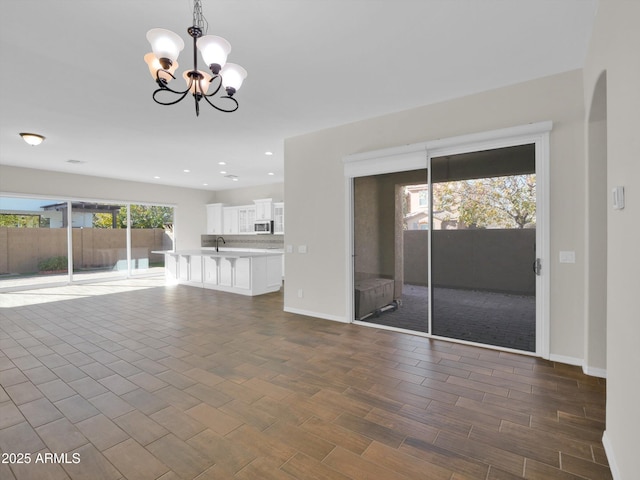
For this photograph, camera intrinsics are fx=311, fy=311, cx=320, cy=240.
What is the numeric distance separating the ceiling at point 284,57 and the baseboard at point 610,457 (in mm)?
2807

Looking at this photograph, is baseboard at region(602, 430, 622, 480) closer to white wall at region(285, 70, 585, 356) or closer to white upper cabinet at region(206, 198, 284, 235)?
white wall at region(285, 70, 585, 356)

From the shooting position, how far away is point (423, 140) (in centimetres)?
382

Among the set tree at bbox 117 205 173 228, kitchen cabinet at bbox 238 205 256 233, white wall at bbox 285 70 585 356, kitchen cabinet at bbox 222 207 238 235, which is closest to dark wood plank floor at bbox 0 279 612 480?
white wall at bbox 285 70 585 356

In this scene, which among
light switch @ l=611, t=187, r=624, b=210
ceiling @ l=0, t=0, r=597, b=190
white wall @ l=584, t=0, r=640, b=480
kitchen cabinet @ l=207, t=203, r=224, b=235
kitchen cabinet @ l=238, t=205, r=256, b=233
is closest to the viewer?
white wall @ l=584, t=0, r=640, b=480

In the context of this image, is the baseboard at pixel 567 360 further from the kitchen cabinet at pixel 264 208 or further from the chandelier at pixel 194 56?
the kitchen cabinet at pixel 264 208

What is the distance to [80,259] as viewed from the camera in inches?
326

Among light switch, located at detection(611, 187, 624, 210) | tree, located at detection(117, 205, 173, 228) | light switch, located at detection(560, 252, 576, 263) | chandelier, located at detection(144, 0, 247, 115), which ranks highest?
chandelier, located at detection(144, 0, 247, 115)

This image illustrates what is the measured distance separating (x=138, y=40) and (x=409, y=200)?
10.5 feet

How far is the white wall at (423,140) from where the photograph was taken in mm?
3002

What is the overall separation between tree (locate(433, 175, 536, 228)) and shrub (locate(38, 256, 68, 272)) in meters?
9.11

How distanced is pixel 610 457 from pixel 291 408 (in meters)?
1.93

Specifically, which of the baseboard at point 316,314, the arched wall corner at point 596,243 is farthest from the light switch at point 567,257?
the baseboard at point 316,314

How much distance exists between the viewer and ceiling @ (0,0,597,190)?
2170mm

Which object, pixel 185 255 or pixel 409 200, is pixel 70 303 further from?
pixel 409 200
